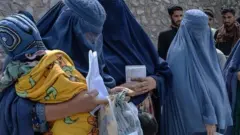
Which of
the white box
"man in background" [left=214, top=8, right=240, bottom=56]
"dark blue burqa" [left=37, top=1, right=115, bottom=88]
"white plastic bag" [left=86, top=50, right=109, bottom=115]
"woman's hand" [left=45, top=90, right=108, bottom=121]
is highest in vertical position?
"dark blue burqa" [left=37, top=1, right=115, bottom=88]

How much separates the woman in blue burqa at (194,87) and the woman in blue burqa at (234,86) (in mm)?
278

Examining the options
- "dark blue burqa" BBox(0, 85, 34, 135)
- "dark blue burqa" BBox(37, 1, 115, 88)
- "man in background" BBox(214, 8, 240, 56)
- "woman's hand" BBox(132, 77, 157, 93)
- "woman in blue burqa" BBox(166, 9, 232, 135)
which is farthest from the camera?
"man in background" BBox(214, 8, 240, 56)

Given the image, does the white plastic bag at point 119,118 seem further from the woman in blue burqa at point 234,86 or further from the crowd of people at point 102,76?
the woman in blue burqa at point 234,86

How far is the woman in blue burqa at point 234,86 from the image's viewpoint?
3523 mm

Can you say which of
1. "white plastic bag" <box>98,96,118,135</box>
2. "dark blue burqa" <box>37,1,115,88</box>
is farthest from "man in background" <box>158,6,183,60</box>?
"white plastic bag" <box>98,96,118,135</box>

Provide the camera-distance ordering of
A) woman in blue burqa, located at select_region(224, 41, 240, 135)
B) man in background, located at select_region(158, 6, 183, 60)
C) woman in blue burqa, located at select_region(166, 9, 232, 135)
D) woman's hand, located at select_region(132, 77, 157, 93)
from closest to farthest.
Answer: woman's hand, located at select_region(132, 77, 157, 93), woman in blue burqa, located at select_region(166, 9, 232, 135), woman in blue burqa, located at select_region(224, 41, 240, 135), man in background, located at select_region(158, 6, 183, 60)

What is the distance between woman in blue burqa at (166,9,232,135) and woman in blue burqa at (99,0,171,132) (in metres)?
0.28

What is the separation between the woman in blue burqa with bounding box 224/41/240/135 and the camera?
11.6 feet

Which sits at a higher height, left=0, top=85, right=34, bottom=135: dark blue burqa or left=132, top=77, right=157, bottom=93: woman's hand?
left=0, top=85, right=34, bottom=135: dark blue burqa

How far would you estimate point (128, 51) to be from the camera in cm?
268

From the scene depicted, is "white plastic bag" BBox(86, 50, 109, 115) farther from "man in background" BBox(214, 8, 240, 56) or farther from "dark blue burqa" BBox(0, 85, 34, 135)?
"man in background" BBox(214, 8, 240, 56)

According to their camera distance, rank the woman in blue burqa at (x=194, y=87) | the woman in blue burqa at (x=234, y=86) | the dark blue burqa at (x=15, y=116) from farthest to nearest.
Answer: the woman in blue burqa at (x=234, y=86)
the woman in blue burqa at (x=194, y=87)
the dark blue burqa at (x=15, y=116)

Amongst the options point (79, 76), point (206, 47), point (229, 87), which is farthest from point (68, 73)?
point (229, 87)

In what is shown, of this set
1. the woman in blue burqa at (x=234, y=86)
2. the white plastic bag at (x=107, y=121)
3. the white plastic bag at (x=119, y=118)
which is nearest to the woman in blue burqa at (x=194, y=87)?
the woman in blue burqa at (x=234, y=86)
